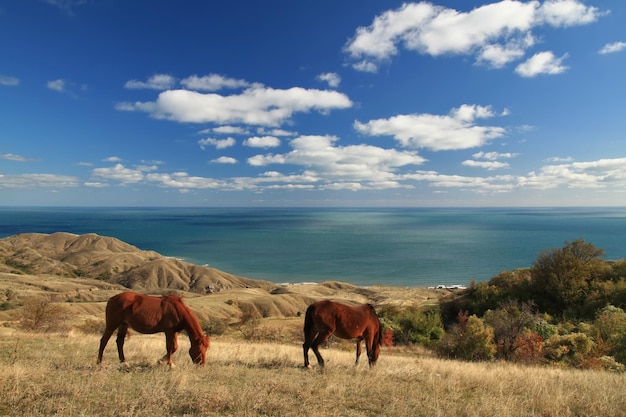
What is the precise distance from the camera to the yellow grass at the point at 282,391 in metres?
5.60

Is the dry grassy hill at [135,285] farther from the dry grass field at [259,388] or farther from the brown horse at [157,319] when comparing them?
the brown horse at [157,319]

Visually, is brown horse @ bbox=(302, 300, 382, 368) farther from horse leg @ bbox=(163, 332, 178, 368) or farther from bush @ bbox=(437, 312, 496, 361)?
bush @ bbox=(437, 312, 496, 361)

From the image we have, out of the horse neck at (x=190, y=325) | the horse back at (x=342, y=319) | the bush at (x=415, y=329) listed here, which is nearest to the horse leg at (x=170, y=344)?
the horse neck at (x=190, y=325)

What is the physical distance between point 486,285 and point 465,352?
23.2m

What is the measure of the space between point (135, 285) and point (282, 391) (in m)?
96.3

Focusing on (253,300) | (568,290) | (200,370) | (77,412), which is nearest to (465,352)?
(200,370)

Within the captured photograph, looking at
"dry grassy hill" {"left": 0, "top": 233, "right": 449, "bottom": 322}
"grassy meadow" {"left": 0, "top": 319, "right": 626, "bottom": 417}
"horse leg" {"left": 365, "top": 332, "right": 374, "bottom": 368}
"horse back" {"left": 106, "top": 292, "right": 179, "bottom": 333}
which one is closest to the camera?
"grassy meadow" {"left": 0, "top": 319, "right": 626, "bottom": 417}

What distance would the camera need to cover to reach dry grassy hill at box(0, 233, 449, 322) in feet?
177

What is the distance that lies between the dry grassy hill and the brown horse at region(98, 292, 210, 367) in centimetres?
3674

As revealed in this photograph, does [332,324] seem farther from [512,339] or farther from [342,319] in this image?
[512,339]

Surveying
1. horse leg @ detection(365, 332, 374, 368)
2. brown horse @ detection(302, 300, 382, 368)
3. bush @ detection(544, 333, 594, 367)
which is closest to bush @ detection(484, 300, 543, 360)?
bush @ detection(544, 333, 594, 367)

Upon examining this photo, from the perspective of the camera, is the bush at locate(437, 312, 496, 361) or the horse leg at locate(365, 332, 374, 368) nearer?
the horse leg at locate(365, 332, 374, 368)

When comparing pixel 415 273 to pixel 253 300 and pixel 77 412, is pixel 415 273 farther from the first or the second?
pixel 77 412

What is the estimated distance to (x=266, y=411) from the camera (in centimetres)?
570
